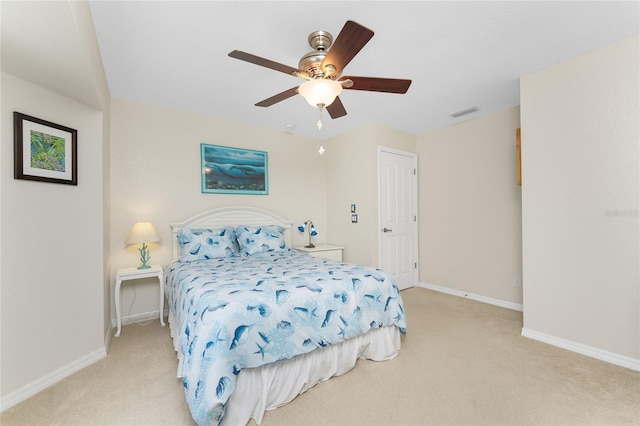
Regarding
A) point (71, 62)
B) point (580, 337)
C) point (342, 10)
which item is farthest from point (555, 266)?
point (71, 62)

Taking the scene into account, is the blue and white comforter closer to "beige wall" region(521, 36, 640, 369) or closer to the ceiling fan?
the ceiling fan

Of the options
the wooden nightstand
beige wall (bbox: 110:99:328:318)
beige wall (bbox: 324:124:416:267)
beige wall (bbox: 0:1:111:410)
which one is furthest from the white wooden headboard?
beige wall (bbox: 0:1:111:410)

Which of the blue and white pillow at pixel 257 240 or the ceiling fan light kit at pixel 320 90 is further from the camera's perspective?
the blue and white pillow at pixel 257 240

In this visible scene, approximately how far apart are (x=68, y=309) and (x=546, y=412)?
3.32 m

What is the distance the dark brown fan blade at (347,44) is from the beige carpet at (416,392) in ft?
6.95

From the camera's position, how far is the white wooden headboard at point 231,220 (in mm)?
3330

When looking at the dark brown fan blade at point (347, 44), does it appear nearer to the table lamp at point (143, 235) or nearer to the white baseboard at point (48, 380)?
the table lamp at point (143, 235)

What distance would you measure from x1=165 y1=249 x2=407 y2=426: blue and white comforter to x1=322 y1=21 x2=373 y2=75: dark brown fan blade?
1.49 metres

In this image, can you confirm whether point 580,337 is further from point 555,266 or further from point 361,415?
point 361,415

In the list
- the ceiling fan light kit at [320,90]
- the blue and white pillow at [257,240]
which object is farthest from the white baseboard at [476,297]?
the ceiling fan light kit at [320,90]

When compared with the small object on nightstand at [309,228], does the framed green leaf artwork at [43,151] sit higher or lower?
higher

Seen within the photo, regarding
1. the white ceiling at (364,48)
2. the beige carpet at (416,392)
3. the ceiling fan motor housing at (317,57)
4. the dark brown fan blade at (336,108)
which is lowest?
the beige carpet at (416,392)

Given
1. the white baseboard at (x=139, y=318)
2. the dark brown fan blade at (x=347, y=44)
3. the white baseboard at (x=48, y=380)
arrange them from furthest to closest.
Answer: the white baseboard at (x=139, y=318) < the white baseboard at (x=48, y=380) < the dark brown fan blade at (x=347, y=44)

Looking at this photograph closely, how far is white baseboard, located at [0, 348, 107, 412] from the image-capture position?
1674 mm
